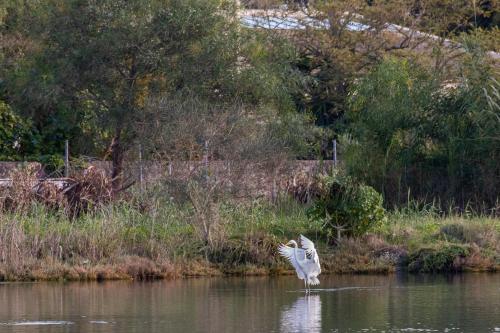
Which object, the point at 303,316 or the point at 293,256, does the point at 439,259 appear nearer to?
the point at 293,256

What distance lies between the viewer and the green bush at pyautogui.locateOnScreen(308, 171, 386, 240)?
2347 cm

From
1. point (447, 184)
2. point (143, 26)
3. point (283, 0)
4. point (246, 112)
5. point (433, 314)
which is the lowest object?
point (433, 314)

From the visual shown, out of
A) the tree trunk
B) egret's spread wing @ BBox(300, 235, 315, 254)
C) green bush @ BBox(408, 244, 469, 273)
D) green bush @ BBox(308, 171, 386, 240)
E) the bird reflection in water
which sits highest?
the tree trunk

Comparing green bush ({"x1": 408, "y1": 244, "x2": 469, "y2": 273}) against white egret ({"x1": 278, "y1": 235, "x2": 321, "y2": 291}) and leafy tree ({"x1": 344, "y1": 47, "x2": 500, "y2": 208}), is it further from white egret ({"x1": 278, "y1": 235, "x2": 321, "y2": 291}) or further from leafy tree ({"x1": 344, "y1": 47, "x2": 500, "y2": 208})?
leafy tree ({"x1": 344, "y1": 47, "x2": 500, "y2": 208})

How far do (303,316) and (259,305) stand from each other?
4.61ft

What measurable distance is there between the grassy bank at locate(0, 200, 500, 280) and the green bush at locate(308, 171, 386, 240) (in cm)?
29

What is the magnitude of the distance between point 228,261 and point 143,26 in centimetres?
654

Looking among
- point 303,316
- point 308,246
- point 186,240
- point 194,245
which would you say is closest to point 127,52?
point 186,240

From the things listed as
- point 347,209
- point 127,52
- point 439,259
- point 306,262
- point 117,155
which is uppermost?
point 127,52

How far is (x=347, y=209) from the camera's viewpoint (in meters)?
23.5

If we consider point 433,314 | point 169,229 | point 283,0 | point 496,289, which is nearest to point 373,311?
point 433,314

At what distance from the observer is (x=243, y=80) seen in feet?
90.0

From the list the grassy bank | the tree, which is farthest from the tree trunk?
the grassy bank

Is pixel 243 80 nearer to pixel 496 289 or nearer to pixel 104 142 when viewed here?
pixel 104 142
